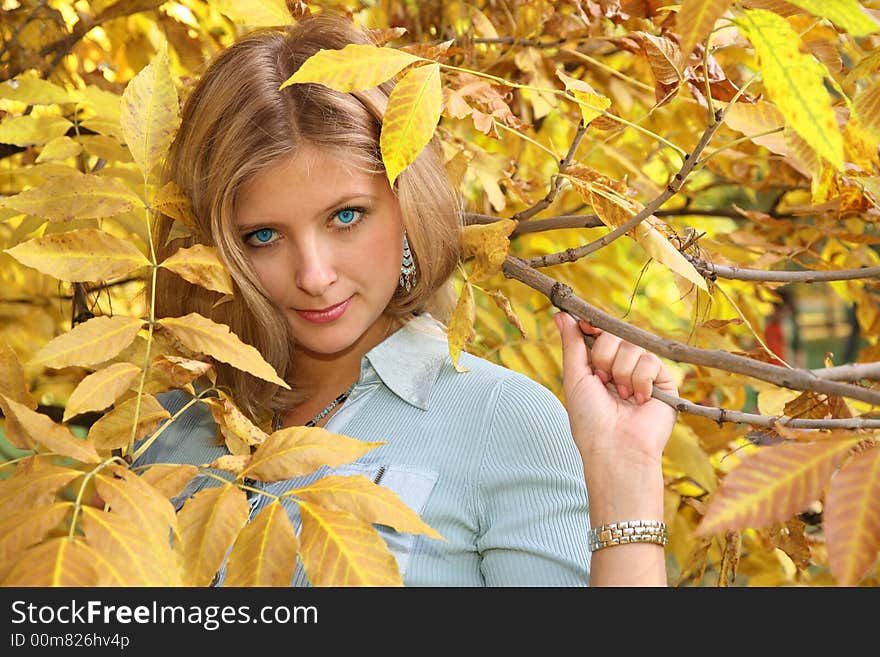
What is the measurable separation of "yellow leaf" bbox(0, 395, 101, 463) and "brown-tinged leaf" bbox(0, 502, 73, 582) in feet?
0.20

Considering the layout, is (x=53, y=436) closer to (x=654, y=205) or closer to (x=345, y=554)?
(x=345, y=554)

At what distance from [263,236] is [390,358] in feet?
0.73

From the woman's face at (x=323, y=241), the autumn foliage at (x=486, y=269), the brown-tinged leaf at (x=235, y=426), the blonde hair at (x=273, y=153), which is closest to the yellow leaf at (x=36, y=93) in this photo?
the autumn foliage at (x=486, y=269)

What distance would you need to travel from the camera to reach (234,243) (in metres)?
1.20

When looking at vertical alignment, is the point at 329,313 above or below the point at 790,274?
below

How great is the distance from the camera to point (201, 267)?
100cm

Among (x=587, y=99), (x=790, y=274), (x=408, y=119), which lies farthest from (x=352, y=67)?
(x=790, y=274)

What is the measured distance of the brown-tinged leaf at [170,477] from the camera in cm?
81

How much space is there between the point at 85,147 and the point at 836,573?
107 cm

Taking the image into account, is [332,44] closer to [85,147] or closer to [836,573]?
[85,147]

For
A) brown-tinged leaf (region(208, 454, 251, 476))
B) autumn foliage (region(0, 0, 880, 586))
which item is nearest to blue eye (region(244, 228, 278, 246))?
autumn foliage (region(0, 0, 880, 586))

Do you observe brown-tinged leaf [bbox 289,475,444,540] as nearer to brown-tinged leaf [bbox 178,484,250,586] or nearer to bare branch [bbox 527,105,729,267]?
brown-tinged leaf [bbox 178,484,250,586]

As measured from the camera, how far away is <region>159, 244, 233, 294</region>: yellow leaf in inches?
39.1
